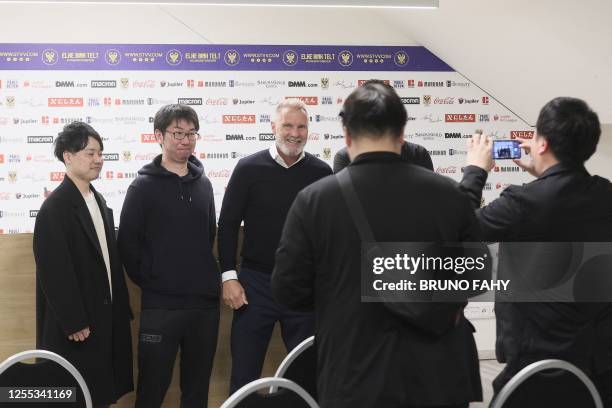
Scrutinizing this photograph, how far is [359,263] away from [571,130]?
842 millimetres

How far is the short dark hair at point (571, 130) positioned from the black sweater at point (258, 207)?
112 cm

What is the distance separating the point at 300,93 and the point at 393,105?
14.0ft

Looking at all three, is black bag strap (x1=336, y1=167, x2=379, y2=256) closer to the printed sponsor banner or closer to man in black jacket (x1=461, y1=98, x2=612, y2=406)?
man in black jacket (x1=461, y1=98, x2=612, y2=406)

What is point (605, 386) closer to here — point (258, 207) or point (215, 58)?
point (258, 207)

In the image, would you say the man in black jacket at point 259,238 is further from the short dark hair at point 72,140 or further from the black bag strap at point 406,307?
the black bag strap at point 406,307

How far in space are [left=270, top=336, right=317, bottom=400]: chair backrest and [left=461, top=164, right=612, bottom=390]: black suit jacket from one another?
0.55m

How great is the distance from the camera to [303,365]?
183cm

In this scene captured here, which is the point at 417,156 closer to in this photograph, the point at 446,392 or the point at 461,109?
the point at 446,392

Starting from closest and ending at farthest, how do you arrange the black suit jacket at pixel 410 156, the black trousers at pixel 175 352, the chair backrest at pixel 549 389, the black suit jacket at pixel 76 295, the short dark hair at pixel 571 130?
the chair backrest at pixel 549 389 < the short dark hair at pixel 571 130 < the black suit jacket at pixel 76 295 < the black suit jacket at pixel 410 156 < the black trousers at pixel 175 352

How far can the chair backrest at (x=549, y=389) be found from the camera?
1.64 meters

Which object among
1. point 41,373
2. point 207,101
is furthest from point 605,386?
point 207,101

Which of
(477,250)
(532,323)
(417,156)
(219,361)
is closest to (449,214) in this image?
(477,250)

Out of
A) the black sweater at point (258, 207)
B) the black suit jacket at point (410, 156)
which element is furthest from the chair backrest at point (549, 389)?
the black sweater at point (258, 207)

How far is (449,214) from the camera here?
1.49 m
